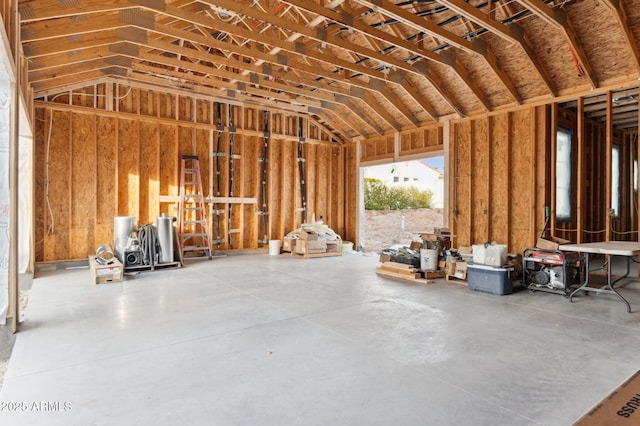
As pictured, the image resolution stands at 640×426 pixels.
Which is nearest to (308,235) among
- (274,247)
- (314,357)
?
(274,247)

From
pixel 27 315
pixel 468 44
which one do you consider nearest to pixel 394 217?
pixel 468 44

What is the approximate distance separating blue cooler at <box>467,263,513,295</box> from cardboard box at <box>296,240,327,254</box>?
15.7ft

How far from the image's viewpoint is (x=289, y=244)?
10719mm

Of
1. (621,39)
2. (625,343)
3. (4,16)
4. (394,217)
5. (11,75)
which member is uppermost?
(621,39)

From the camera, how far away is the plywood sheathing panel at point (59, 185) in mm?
8125

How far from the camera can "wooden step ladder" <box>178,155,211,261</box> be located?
9.42 meters

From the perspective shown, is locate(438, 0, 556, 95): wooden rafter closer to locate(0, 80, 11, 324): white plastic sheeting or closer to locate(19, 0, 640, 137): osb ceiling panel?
locate(19, 0, 640, 137): osb ceiling panel

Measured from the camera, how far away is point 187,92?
9.44 m

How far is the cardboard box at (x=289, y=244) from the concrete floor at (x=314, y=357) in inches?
181

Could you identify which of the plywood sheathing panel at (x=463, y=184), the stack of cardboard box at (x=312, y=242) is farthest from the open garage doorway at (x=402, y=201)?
the plywood sheathing panel at (x=463, y=184)

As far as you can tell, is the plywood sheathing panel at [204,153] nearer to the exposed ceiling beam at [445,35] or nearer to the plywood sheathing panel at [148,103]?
the plywood sheathing panel at [148,103]

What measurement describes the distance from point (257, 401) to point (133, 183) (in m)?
7.83

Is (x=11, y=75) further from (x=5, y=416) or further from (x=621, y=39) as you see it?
(x=621, y=39)

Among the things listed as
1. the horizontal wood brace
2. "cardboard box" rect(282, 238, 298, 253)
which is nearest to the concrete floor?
the horizontal wood brace
